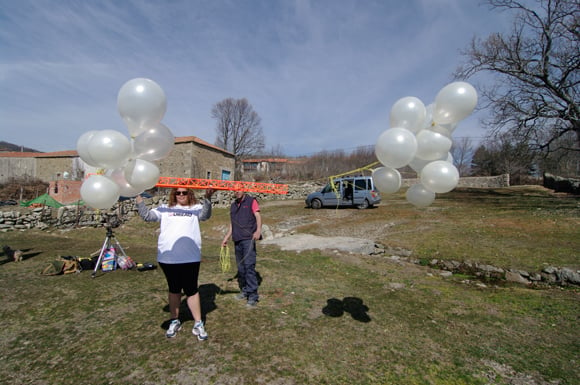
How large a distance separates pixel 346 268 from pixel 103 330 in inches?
188

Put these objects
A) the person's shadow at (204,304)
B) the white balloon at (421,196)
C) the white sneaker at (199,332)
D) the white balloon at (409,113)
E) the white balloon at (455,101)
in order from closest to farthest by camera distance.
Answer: the white balloon at (455,101) < the white balloon at (409,113) < the white sneaker at (199,332) < the white balloon at (421,196) < the person's shadow at (204,304)

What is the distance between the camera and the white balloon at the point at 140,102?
117 inches

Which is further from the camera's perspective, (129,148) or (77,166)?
(77,166)

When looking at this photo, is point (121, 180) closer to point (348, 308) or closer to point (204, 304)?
point (204, 304)

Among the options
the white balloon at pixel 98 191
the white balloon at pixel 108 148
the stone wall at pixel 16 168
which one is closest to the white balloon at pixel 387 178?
the white balloon at pixel 108 148

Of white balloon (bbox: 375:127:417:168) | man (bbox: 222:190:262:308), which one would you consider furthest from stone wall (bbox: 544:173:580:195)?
man (bbox: 222:190:262:308)

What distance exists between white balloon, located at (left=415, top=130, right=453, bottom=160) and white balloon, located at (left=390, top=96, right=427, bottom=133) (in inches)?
5.1

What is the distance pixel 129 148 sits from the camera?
305cm

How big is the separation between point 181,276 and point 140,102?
2.00 metres

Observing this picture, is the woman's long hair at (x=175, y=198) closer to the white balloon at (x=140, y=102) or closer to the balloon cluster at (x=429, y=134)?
the white balloon at (x=140, y=102)

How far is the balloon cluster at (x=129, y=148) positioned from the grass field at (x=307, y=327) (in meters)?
1.65

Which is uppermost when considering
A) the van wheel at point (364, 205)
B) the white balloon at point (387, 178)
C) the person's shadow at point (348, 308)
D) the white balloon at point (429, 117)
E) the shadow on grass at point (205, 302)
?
the white balloon at point (429, 117)

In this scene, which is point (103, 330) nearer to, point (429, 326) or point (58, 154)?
point (429, 326)

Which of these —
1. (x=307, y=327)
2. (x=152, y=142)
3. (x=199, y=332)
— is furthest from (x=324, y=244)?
(x=152, y=142)
